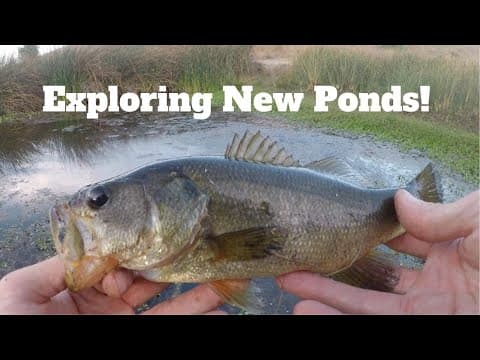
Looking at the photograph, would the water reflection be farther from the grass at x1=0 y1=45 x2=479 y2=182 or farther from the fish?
the fish

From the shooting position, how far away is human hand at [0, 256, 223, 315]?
2604mm

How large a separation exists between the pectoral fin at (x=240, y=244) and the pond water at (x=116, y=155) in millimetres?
2372

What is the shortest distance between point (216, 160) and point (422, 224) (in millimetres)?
1430

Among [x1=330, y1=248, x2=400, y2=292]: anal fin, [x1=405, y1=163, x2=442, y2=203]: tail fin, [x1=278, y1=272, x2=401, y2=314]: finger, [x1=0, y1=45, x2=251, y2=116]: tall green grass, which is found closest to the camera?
[x1=278, y1=272, x2=401, y2=314]: finger

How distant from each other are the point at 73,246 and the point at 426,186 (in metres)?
2.57

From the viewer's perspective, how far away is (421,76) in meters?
13.5

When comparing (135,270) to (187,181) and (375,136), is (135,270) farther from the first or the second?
(375,136)

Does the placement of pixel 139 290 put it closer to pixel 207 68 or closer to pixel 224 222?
pixel 224 222

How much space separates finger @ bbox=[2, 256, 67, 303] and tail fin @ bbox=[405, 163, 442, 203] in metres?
2.58

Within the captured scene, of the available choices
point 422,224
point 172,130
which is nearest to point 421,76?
point 172,130

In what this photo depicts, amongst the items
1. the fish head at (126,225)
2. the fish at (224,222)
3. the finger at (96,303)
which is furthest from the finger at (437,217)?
the finger at (96,303)

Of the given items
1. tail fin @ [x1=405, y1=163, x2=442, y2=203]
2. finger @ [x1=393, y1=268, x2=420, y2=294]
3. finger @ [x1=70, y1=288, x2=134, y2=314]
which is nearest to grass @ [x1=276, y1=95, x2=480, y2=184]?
tail fin @ [x1=405, y1=163, x2=442, y2=203]

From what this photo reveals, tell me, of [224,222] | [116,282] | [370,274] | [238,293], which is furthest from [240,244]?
[370,274]

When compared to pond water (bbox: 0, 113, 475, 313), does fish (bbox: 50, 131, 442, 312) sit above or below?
above
